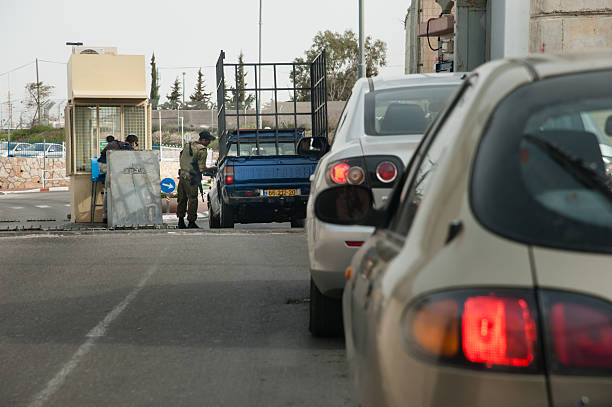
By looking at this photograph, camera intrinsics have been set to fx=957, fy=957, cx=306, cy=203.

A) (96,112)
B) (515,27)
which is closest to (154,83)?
(96,112)

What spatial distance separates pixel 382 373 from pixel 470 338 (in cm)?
36

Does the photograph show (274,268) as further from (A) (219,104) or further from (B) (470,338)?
(A) (219,104)

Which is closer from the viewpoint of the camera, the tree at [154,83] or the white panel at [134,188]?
the white panel at [134,188]

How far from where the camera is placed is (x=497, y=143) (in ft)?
6.91

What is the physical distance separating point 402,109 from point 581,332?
452 centimetres

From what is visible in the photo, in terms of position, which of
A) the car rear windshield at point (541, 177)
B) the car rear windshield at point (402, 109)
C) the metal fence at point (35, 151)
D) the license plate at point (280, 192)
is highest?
the car rear windshield at point (402, 109)

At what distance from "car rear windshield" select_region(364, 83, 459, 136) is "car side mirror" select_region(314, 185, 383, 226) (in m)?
2.65

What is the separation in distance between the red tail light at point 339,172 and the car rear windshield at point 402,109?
1.69 feet

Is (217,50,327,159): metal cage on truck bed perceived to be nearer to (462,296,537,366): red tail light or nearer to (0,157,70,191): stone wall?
(462,296,537,366): red tail light

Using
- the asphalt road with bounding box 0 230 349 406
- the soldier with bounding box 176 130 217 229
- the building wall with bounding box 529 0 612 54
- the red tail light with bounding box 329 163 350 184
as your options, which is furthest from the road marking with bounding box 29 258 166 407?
the soldier with bounding box 176 130 217 229

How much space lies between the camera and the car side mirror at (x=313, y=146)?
7781 millimetres

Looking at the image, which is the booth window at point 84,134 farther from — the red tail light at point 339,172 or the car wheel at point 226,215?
the red tail light at point 339,172

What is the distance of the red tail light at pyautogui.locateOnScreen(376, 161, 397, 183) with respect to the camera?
5.53 meters

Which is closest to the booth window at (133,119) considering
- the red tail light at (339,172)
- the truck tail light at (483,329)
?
the red tail light at (339,172)
